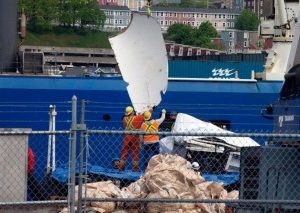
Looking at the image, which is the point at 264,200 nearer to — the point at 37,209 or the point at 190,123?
the point at 37,209

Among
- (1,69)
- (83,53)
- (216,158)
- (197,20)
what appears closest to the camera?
(216,158)

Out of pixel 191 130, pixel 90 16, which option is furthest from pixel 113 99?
pixel 90 16

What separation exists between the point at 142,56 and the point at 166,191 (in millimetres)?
7304

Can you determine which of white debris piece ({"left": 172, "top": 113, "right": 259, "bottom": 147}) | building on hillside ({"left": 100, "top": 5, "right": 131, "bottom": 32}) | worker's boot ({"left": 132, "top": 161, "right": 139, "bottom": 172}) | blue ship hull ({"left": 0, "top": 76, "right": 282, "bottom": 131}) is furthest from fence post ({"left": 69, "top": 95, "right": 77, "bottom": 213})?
building on hillside ({"left": 100, "top": 5, "right": 131, "bottom": 32})

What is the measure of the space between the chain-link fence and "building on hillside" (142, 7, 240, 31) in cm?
14612

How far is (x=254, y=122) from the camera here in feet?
76.4

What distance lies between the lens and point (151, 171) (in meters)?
16.0

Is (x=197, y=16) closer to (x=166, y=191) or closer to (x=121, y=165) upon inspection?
(x=121, y=165)

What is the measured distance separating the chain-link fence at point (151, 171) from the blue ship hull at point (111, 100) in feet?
2.39

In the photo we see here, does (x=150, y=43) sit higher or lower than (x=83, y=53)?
higher

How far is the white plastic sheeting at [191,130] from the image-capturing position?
1962 cm

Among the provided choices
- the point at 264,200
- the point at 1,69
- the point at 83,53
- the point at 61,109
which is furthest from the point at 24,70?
the point at 83,53

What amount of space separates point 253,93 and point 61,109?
181 inches

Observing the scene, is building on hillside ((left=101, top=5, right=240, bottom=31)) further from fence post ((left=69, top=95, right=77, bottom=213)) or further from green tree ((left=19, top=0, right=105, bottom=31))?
fence post ((left=69, top=95, right=77, bottom=213))
